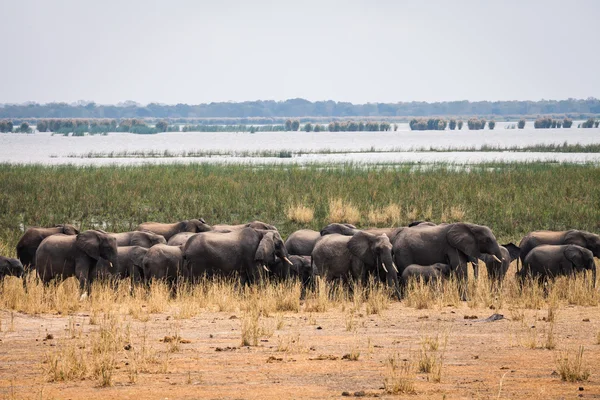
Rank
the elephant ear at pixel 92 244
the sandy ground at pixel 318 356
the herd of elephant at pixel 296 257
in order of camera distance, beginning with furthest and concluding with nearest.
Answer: the elephant ear at pixel 92 244 → the herd of elephant at pixel 296 257 → the sandy ground at pixel 318 356

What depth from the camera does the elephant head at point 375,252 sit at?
18062 millimetres

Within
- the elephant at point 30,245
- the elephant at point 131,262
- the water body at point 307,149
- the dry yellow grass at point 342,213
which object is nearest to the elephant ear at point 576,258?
the elephant at point 131,262

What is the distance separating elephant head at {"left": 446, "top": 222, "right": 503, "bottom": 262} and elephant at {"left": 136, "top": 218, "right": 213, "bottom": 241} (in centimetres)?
614

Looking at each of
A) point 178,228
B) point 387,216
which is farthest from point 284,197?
point 178,228

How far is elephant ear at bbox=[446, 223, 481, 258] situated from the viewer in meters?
18.9

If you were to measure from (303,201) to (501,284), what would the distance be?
1656cm

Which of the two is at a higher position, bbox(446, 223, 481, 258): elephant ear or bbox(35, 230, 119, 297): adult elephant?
bbox(446, 223, 481, 258): elephant ear

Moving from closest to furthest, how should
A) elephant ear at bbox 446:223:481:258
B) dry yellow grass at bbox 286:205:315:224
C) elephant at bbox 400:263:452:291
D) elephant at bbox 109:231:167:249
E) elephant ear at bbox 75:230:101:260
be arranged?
elephant at bbox 400:263:452:291, elephant ear at bbox 75:230:101:260, elephant ear at bbox 446:223:481:258, elephant at bbox 109:231:167:249, dry yellow grass at bbox 286:205:315:224

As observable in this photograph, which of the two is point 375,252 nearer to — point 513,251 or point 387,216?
point 513,251

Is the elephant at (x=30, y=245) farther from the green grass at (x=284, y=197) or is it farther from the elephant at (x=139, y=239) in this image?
the green grass at (x=284, y=197)

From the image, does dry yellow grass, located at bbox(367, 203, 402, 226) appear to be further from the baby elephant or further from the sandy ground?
the sandy ground

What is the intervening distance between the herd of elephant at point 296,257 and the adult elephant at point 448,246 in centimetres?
2

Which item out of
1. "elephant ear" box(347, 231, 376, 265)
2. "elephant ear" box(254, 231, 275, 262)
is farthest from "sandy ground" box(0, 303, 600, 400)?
"elephant ear" box(254, 231, 275, 262)

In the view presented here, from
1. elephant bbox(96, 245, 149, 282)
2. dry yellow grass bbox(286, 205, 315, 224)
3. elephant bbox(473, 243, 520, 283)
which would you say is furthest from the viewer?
dry yellow grass bbox(286, 205, 315, 224)
